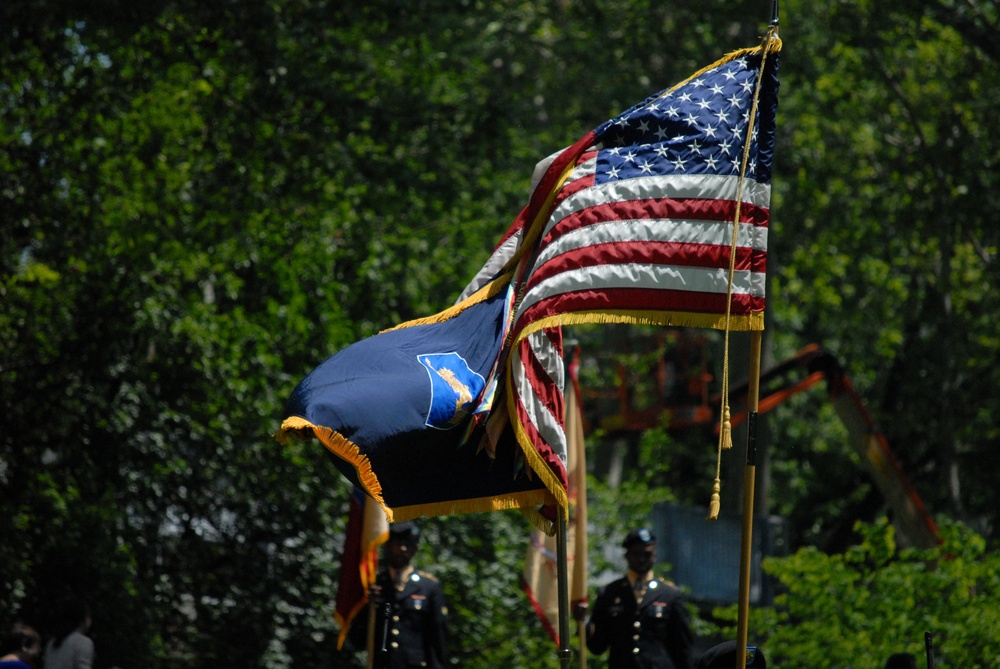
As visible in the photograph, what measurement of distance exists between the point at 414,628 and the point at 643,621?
5.25 feet

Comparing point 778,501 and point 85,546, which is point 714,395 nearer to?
point 778,501

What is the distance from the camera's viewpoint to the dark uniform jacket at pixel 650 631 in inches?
349

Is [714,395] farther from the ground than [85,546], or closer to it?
farther from the ground

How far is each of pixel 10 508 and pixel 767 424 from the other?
940 centimetres

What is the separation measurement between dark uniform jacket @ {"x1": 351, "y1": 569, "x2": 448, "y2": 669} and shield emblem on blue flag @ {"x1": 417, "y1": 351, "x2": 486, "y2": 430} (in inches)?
126

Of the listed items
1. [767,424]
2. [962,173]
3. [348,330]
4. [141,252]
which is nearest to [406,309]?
[348,330]

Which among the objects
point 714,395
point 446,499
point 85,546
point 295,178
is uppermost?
point 714,395

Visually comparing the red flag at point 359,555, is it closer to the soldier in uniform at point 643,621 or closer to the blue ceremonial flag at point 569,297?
the soldier in uniform at point 643,621

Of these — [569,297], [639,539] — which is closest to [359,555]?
[639,539]

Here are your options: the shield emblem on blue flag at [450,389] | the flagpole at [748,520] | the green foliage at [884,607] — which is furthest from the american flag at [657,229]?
the green foliage at [884,607]

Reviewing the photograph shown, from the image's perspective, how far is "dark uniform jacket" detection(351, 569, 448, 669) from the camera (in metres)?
9.23

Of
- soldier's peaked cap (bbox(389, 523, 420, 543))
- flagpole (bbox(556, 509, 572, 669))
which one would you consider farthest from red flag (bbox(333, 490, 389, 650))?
flagpole (bbox(556, 509, 572, 669))

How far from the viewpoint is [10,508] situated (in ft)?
34.6

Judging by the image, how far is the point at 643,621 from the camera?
8914mm
